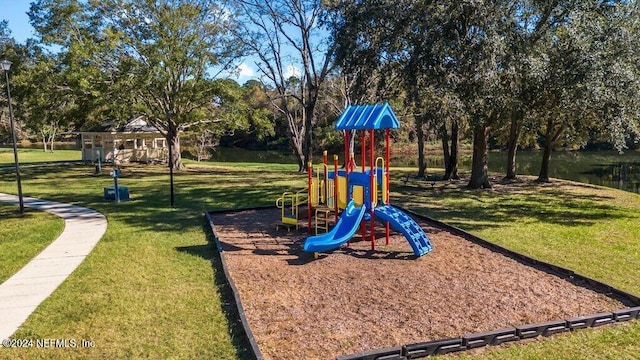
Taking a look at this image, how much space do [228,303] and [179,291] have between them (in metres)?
1.07

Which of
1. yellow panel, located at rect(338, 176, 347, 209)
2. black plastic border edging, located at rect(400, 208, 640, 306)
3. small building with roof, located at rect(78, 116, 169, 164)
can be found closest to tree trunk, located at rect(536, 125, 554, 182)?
black plastic border edging, located at rect(400, 208, 640, 306)

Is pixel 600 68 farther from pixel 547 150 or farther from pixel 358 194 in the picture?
pixel 547 150

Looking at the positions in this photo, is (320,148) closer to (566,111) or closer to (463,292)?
(566,111)

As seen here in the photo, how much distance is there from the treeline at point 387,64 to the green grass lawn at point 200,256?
2718 mm

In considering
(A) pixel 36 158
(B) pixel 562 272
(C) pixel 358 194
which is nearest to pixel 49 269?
(C) pixel 358 194

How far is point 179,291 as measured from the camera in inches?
301

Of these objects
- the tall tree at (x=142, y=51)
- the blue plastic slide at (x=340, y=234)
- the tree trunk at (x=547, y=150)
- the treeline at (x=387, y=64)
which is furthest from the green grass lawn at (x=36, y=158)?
the tree trunk at (x=547, y=150)

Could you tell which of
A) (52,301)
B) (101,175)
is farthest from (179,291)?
(101,175)

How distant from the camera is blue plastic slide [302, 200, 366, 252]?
9.34m

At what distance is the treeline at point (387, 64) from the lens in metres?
12.3

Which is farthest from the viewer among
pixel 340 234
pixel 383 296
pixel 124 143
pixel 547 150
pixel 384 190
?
pixel 124 143

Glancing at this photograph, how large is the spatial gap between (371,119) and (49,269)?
723cm

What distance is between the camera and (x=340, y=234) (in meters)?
9.93

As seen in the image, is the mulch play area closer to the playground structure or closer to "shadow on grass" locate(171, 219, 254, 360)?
"shadow on grass" locate(171, 219, 254, 360)
